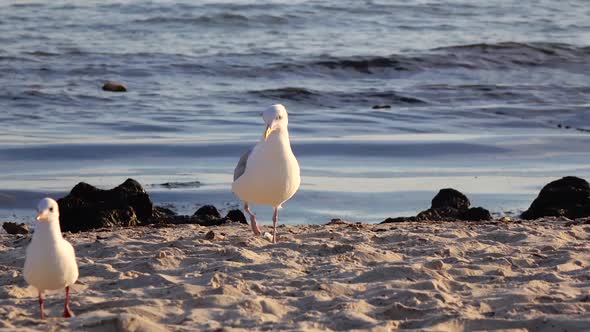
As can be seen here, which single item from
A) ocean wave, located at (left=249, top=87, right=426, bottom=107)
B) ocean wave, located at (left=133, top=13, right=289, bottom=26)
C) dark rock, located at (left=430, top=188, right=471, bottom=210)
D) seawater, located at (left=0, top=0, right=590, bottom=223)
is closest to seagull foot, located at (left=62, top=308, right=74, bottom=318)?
seawater, located at (left=0, top=0, right=590, bottom=223)

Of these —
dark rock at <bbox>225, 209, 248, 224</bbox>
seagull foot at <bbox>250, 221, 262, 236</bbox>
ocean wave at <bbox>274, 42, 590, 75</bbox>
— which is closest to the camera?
seagull foot at <bbox>250, 221, 262, 236</bbox>

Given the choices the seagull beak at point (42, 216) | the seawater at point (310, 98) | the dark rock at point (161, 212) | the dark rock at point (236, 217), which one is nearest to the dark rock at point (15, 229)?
the dark rock at point (161, 212)

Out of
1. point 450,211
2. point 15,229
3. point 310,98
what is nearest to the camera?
point 15,229

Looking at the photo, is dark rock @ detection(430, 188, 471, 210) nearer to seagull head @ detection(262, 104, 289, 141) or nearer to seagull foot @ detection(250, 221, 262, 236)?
seagull foot @ detection(250, 221, 262, 236)

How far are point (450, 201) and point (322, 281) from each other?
365 cm

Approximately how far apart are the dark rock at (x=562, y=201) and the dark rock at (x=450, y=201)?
542mm

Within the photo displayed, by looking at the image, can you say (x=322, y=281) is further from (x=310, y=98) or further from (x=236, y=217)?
(x=310, y=98)

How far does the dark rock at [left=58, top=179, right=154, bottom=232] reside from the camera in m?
8.95

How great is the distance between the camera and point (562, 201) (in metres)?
9.54

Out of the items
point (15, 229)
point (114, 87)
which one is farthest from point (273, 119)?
point (114, 87)

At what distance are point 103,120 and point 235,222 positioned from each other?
7020mm

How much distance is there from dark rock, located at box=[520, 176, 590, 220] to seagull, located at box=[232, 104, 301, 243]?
2.95 m

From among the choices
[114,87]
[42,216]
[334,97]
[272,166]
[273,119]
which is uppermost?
[114,87]

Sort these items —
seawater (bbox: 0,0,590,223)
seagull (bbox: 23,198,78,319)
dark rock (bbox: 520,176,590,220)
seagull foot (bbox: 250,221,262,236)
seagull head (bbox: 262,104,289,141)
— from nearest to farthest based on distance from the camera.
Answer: seagull (bbox: 23,198,78,319) → seagull head (bbox: 262,104,289,141) → seagull foot (bbox: 250,221,262,236) → dark rock (bbox: 520,176,590,220) → seawater (bbox: 0,0,590,223)
